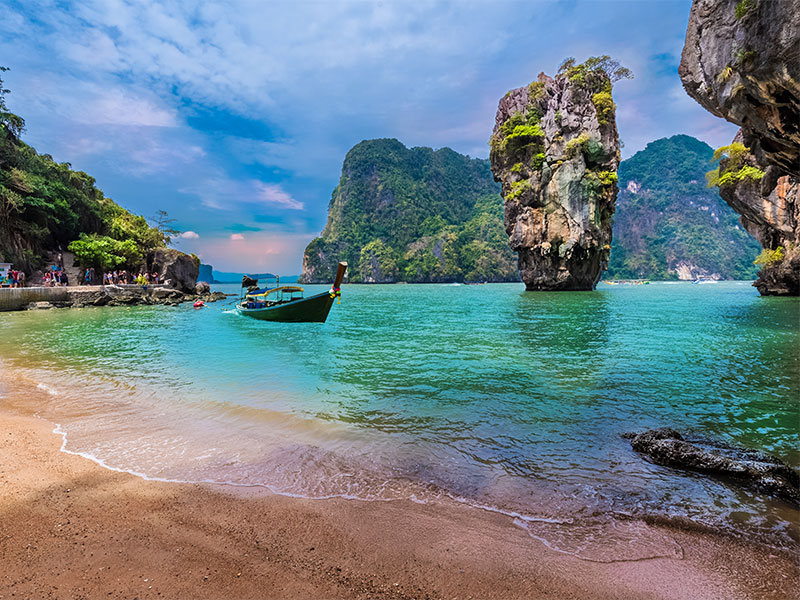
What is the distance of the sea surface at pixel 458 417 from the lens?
3633 millimetres

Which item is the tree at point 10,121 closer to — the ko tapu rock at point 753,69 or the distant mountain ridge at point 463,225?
the ko tapu rock at point 753,69

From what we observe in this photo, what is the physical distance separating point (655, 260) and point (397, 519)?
166252 millimetres

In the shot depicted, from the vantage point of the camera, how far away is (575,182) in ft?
133

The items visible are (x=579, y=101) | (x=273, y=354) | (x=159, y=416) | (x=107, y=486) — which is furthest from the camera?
(x=579, y=101)

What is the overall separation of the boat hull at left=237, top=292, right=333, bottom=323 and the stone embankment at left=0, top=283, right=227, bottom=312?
1699 centimetres

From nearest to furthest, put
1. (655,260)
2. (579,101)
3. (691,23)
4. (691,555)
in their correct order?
(691,555) → (691,23) → (579,101) → (655,260)

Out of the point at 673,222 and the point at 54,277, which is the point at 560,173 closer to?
the point at 54,277

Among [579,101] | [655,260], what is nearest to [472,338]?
[579,101]

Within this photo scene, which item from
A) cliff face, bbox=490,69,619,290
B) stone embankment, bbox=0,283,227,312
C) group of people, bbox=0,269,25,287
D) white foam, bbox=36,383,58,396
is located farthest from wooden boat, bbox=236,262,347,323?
cliff face, bbox=490,69,619,290

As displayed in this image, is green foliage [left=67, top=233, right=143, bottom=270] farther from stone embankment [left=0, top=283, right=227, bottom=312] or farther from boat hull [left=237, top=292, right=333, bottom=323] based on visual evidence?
boat hull [left=237, top=292, right=333, bottom=323]

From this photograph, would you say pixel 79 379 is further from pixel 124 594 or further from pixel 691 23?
pixel 691 23

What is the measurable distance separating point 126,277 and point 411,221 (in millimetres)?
102944

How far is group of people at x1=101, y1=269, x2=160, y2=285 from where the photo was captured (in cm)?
3579

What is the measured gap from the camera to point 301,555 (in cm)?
273
